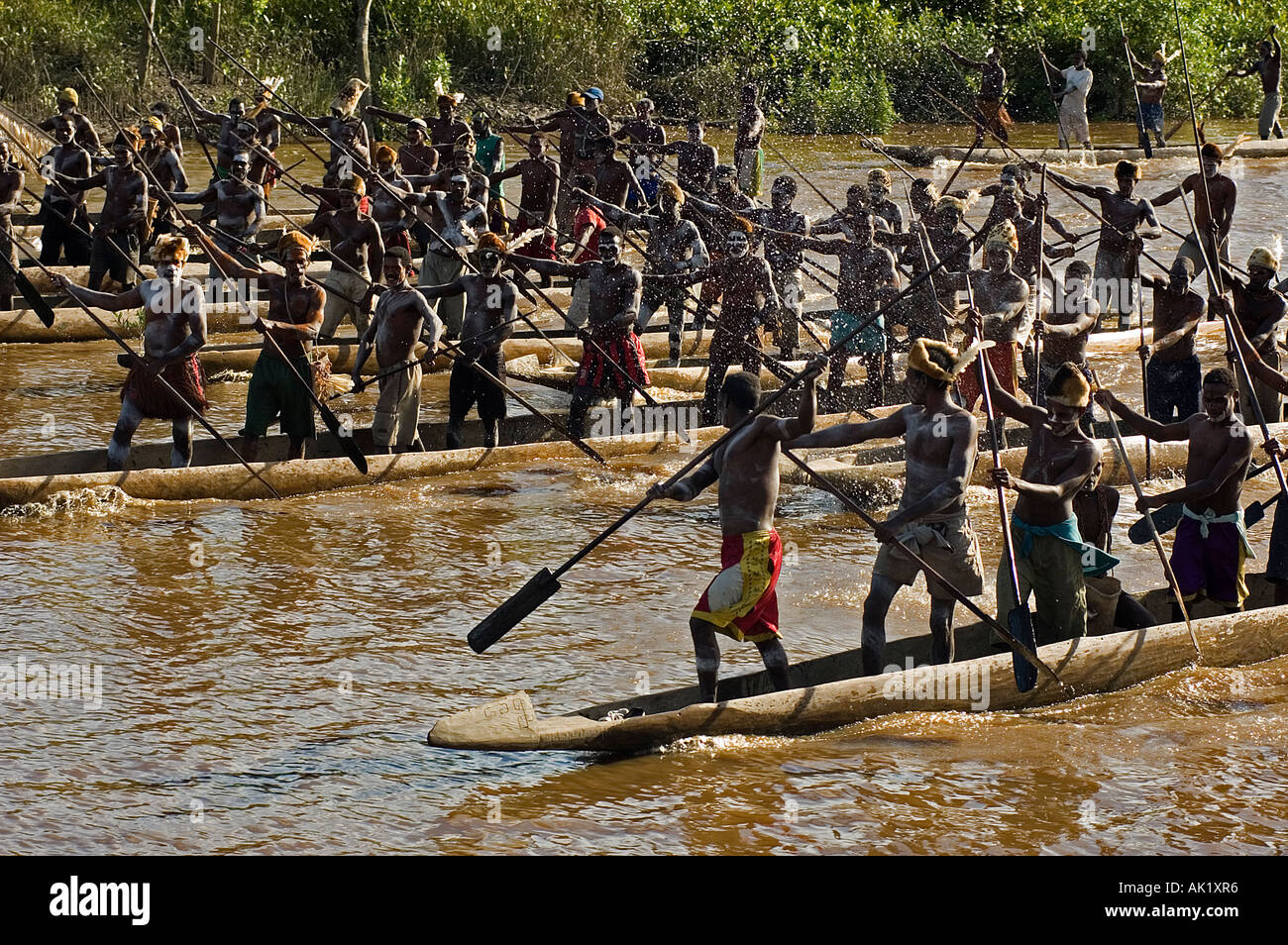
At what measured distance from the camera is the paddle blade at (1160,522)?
8172 mm

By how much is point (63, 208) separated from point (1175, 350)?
10.5 metres

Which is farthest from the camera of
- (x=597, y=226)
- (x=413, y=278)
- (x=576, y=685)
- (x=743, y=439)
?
(x=597, y=226)

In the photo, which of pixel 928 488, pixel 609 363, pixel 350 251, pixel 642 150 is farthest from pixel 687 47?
pixel 928 488

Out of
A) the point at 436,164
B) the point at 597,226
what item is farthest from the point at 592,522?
the point at 436,164

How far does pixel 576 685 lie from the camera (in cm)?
792

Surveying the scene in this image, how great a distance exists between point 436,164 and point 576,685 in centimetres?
931

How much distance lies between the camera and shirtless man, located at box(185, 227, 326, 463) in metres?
10.8

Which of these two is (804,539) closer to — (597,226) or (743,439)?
(743,439)

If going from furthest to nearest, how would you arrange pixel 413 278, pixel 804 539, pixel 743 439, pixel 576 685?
pixel 413 278, pixel 804 539, pixel 576 685, pixel 743 439

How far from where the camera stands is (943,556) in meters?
7.28

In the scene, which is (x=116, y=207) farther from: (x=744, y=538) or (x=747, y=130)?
(x=744, y=538)

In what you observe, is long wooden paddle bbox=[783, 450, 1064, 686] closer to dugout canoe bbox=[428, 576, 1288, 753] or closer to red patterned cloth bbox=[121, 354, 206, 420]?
dugout canoe bbox=[428, 576, 1288, 753]

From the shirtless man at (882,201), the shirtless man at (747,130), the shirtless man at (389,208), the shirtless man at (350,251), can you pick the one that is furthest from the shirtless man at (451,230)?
the shirtless man at (882,201)

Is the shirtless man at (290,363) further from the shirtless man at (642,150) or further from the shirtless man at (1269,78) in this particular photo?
the shirtless man at (1269,78)
